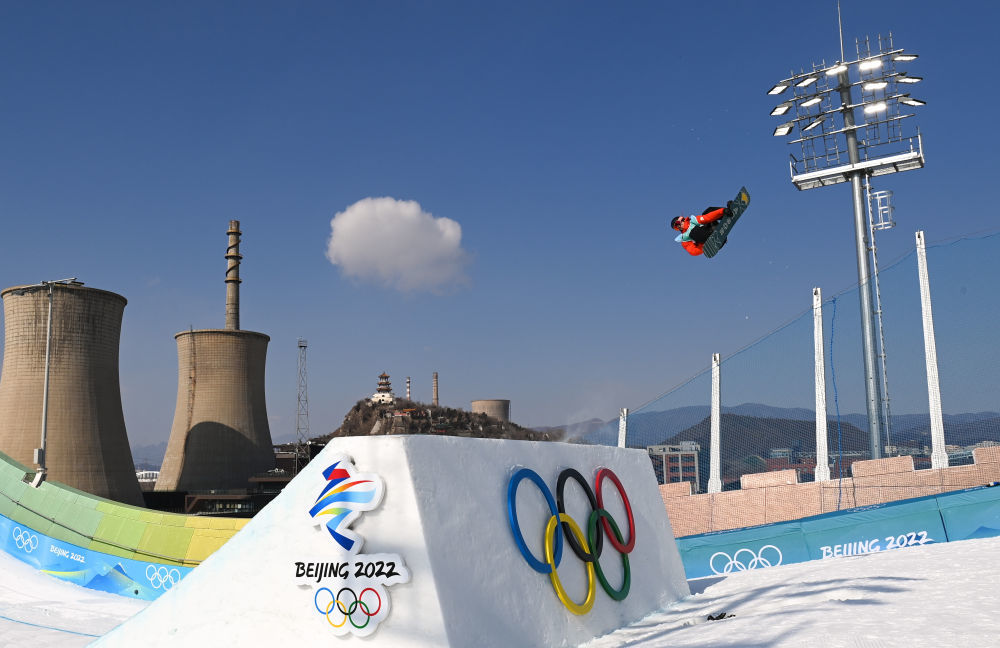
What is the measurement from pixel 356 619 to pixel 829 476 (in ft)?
36.9

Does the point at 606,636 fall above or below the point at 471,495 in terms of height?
below

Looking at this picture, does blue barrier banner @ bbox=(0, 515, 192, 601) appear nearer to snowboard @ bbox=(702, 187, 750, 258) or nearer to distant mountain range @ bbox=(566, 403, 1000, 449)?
distant mountain range @ bbox=(566, 403, 1000, 449)

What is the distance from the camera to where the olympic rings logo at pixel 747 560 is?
1197cm

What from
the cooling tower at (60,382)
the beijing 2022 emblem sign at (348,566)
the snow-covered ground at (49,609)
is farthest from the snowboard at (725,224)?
the cooling tower at (60,382)

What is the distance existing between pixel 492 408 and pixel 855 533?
300 ft

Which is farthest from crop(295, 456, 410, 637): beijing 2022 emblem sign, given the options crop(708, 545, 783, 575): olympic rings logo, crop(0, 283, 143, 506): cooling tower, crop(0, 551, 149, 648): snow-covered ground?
crop(0, 283, 143, 506): cooling tower

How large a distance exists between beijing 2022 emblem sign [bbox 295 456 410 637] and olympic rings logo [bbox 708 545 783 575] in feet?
27.9

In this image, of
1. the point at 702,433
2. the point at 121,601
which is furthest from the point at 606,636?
the point at 121,601

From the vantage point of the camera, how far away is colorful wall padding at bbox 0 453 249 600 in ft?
51.8

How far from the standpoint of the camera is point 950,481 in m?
12.8

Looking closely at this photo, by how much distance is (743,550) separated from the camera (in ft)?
40.2

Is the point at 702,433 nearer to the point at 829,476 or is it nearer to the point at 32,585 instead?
the point at 829,476

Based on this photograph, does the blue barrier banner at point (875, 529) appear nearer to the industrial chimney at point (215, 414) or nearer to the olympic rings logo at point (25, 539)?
the olympic rings logo at point (25, 539)

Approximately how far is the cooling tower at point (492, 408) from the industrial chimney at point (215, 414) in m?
59.9
